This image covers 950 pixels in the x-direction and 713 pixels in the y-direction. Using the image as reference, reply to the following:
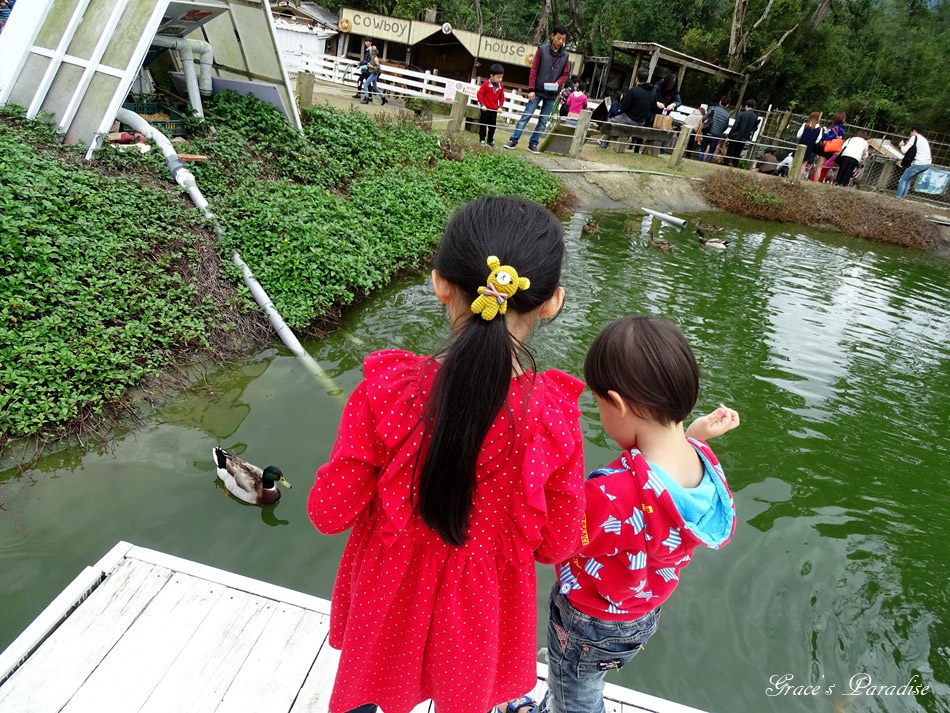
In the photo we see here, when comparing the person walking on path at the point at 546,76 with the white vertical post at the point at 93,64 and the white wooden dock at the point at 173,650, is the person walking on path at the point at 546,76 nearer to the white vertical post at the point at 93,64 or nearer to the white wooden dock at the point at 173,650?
the white vertical post at the point at 93,64

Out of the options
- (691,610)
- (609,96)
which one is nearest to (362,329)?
(691,610)

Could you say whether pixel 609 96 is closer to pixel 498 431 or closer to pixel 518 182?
pixel 518 182

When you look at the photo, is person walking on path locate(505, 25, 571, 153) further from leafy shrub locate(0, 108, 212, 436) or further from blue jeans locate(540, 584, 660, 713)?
blue jeans locate(540, 584, 660, 713)

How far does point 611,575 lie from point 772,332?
6252mm

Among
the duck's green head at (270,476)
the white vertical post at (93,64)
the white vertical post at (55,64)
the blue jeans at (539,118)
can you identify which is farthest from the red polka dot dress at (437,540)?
the blue jeans at (539,118)

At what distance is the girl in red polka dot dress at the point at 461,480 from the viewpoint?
4.10 feet

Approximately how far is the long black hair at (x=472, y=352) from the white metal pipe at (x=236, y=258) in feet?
11.6

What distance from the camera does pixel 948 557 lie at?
388cm

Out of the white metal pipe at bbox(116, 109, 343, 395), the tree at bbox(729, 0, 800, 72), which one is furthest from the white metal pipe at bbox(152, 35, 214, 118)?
the tree at bbox(729, 0, 800, 72)

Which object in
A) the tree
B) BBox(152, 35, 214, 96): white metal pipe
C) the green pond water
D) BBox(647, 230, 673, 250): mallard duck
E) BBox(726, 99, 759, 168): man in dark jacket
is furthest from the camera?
the tree

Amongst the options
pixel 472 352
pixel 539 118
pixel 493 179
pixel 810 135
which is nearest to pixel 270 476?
pixel 472 352

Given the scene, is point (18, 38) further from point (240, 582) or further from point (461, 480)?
point (461, 480)

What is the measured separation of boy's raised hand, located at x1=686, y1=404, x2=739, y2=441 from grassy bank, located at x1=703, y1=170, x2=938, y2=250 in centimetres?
1298

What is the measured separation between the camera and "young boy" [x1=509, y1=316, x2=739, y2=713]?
4.94 feet
